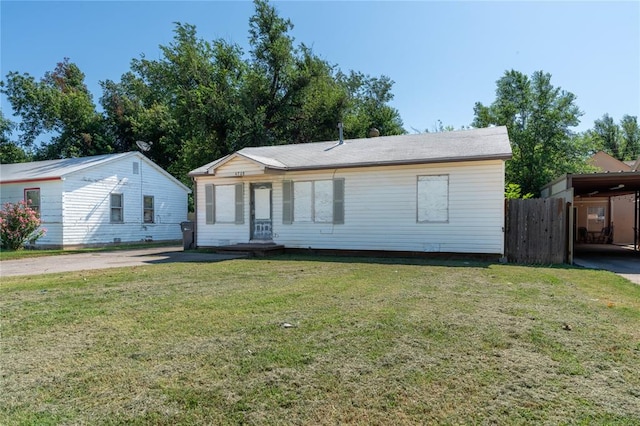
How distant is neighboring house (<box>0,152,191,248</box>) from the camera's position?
16.6 meters

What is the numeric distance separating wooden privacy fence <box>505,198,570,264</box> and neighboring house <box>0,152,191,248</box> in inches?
679

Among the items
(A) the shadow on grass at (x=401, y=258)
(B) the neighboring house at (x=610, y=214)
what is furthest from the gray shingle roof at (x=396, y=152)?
(B) the neighboring house at (x=610, y=214)

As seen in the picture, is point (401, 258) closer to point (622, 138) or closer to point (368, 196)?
point (368, 196)

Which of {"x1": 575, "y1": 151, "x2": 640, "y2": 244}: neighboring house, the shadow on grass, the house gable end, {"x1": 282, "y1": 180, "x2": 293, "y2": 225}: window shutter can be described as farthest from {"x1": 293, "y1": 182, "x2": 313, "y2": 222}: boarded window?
{"x1": 575, "y1": 151, "x2": 640, "y2": 244}: neighboring house

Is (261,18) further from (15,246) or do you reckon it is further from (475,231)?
(475,231)

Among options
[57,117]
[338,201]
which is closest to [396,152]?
[338,201]

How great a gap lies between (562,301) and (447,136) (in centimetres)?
885

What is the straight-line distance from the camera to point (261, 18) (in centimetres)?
2341

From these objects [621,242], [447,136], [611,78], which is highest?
[611,78]

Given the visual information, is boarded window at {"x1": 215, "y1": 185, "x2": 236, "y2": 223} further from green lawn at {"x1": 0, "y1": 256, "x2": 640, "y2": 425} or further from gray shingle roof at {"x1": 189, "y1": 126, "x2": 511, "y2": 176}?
green lawn at {"x1": 0, "y1": 256, "x2": 640, "y2": 425}

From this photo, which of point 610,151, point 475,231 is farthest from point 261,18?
point 610,151

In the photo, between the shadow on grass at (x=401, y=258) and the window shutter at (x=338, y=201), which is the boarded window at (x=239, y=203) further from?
the window shutter at (x=338, y=201)

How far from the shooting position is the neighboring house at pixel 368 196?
10.8 meters

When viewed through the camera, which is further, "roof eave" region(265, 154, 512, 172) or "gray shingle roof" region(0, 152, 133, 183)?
"gray shingle roof" region(0, 152, 133, 183)
